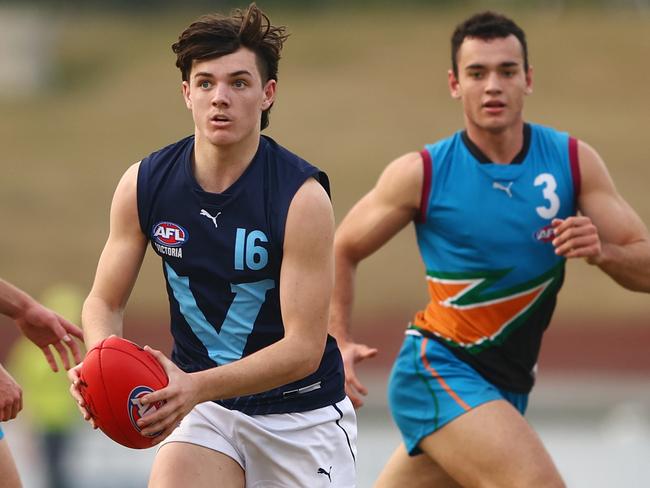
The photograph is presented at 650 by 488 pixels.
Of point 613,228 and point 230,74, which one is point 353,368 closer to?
point 613,228

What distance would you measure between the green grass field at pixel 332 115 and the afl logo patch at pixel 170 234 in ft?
74.8

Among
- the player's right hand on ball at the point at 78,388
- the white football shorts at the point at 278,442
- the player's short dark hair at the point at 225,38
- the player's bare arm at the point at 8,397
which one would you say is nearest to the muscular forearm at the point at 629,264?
the white football shorts at the point at 278,442

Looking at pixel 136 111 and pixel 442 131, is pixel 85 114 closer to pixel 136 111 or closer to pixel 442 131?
pixel 136 111

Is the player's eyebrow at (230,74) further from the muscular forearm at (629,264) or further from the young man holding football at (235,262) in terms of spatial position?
the muscular forearm at (629,264)

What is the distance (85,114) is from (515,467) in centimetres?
3495

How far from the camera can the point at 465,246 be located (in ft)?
21.6

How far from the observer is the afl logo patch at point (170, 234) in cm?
532

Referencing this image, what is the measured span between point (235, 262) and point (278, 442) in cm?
75

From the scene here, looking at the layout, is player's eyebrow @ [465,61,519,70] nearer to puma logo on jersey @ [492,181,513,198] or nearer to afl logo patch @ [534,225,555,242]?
puma logo on jersey @ [492,181,513,198]

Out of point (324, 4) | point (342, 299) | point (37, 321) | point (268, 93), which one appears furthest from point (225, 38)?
point (324, 4)

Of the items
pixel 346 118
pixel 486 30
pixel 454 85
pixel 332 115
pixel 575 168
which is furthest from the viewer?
pixel 332 115

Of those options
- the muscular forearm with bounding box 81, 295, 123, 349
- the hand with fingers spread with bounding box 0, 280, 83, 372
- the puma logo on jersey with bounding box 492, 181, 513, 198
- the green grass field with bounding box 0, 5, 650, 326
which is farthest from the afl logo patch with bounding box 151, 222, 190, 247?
the green grass field with bounding box 0, 5, 650, 326

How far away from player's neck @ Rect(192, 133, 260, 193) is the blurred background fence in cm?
1172

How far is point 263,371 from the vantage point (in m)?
4.96
